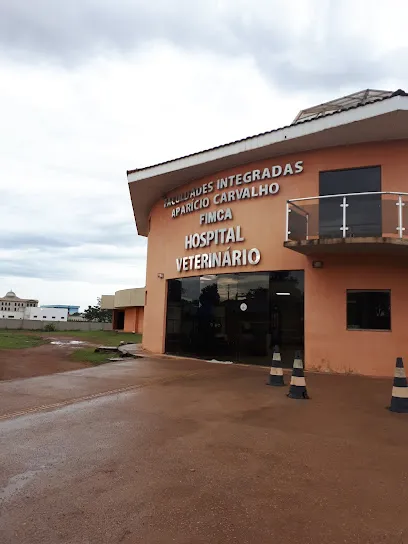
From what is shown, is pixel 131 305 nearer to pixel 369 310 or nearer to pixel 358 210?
pixel 369 310

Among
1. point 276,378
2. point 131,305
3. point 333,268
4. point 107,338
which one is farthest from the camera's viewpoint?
point 131,305

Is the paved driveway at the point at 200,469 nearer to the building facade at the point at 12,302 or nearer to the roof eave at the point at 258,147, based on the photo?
the roof eave at the point at 258,147

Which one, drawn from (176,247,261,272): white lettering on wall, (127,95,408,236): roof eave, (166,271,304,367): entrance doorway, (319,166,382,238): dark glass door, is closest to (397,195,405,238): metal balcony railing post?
(319,166,382,238): dark glass door

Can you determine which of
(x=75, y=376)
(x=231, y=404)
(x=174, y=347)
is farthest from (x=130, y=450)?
(x=174, y=347)

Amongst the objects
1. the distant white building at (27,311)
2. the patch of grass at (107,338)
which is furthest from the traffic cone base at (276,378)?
the distant white building at (27,311)

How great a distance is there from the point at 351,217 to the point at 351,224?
18 centimetres

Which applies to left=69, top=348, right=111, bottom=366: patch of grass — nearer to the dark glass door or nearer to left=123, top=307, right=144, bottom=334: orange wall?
the dark glass door

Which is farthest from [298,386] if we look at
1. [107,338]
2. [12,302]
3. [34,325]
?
[12,302]

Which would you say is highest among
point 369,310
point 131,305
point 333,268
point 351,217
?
point 351,217

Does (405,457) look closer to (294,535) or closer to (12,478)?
(294,535)

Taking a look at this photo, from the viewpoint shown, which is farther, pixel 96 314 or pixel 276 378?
pixel 96 314

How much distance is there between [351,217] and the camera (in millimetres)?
10086

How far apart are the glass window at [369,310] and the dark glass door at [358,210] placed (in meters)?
1.70

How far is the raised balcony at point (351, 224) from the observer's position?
9.55 m
